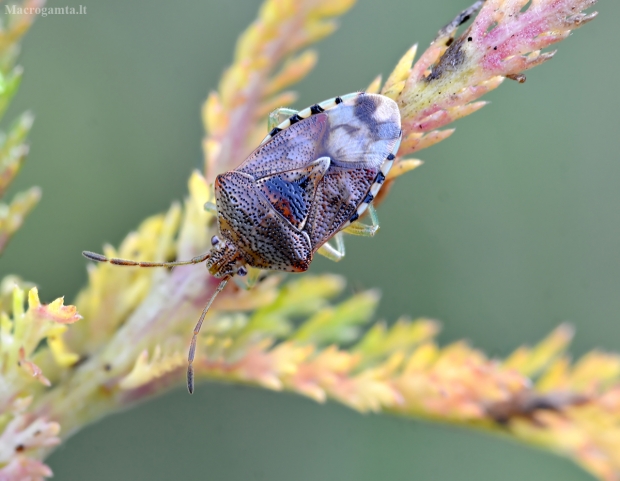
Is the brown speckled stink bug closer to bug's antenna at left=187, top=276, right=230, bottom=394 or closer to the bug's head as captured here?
the bug's head

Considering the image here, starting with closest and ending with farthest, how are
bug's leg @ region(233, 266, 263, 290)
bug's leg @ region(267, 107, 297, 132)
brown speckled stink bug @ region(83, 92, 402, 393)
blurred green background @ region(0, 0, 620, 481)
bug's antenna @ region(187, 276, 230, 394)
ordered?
1. bug's antenna @ region(187, 276, 230, 394)
2. bug's leg @ region(233, 266, 263, 290)
3. brown speckled stink bug @ region(83, 92, 402, 393)
4. bug's leg @ region(267, 107, 297, 132)
5. blurred green background @ region(0, 0, 620, 481)

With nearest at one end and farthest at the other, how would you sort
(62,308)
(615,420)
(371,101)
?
(62,308), (615,420), (371,101)

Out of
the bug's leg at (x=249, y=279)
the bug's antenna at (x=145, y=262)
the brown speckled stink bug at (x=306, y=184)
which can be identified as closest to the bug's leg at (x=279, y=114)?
the brown speckled stink bug at (x=306, y=184)

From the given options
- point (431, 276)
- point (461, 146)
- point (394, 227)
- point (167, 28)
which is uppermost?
point (167, 28)

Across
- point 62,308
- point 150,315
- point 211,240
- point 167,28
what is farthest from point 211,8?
→ point 62,308

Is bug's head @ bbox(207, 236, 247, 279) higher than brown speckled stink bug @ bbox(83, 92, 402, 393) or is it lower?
lower

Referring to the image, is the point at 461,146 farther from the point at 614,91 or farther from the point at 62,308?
the point at 62,308

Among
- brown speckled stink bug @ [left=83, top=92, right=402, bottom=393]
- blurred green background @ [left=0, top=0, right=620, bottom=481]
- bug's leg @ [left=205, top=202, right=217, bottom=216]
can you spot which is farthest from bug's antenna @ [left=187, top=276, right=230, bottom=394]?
blurred green background @ [left=0, top=0, right=620, bottom=481]
